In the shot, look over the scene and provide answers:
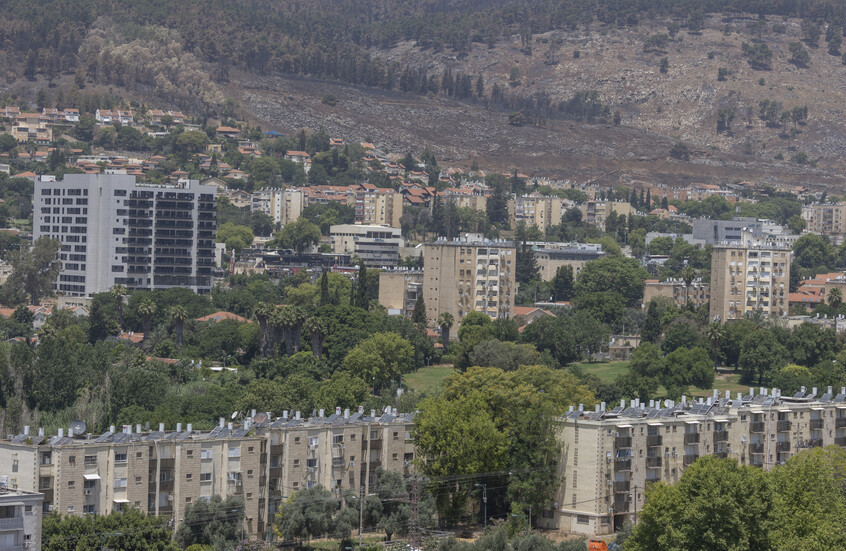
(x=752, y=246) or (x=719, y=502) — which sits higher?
(x=752, y=246)

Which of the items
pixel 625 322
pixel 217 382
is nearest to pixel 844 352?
pixel 625 322

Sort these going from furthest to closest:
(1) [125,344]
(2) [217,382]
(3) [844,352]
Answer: (1) [125,344] < (3) [844,352] < (2) [217,382]

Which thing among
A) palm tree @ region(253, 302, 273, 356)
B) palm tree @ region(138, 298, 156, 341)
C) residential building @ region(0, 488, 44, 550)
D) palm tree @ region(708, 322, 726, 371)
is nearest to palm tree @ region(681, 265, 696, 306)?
palm tree @ region(708, 322, 726, 371)

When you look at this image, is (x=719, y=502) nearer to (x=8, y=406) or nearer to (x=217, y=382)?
(x=8, y=406)

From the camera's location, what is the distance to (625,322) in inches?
6939

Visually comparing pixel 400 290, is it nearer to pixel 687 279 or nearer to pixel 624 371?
pixel 687 279

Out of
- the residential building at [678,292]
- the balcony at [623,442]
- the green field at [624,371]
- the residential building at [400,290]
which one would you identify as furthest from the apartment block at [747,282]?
the balcony at [623,442]

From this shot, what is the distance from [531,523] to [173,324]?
7845 cm

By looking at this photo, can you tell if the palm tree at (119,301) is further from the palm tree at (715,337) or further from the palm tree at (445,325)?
the palm tree at (715,337)

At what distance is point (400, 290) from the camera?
182 m

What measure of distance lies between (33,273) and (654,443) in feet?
385

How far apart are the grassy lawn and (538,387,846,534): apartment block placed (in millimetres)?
39453

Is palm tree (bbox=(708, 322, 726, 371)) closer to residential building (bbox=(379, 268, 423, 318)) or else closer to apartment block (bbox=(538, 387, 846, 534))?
residential building (bbox=(379, 268, 423, 318))

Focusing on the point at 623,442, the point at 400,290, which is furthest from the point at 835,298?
the point at 623,442
